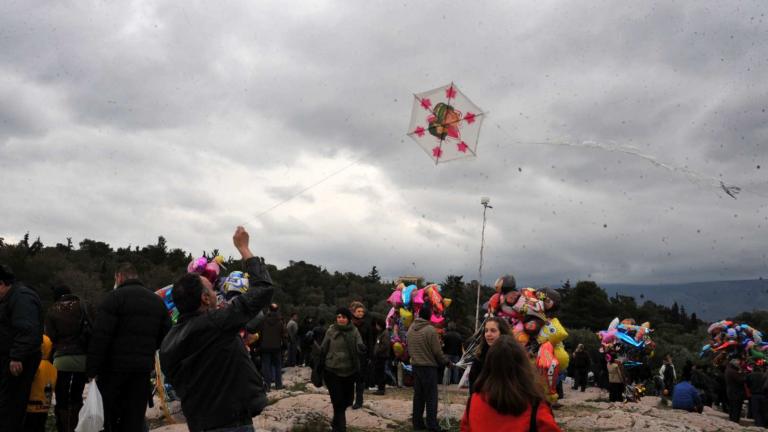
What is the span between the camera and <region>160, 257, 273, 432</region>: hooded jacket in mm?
3598

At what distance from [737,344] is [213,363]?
16296 mm

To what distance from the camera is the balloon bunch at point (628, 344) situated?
14695 mm

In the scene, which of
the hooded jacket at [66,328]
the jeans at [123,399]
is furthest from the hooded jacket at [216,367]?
the hooded jacket at [66,328]

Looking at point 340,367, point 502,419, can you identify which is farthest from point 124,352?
point 502,419

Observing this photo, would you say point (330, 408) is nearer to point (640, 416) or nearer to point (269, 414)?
point (269, 414)

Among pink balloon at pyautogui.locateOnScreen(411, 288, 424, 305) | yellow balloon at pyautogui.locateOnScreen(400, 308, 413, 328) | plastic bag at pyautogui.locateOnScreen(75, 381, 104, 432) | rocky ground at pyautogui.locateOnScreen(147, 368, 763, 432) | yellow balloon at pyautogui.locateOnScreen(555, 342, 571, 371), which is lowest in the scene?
rocky ground at pyautogui.locateOnScreen(147, 368, 763, 432)

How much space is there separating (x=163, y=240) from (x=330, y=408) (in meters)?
56.4

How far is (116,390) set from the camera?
561 centimetres

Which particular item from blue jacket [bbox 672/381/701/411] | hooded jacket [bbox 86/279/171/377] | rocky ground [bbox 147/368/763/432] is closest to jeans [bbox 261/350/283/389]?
rocky ground [bbox 147/368/763/432]

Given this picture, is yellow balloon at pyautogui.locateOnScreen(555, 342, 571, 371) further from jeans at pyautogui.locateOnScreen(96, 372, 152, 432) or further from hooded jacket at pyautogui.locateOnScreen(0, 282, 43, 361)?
hooded jacket at pyautogui.locateOnScreen(0, 282, 43, 361)

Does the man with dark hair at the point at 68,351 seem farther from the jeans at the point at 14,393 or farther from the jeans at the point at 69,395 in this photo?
the jeans at the point at 14,393

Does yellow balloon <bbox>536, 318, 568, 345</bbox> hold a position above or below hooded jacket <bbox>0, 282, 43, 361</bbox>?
above

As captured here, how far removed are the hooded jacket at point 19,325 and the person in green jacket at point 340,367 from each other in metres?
3.44

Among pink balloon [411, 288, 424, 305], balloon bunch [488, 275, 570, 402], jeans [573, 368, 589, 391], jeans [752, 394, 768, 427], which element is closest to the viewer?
balloon bunch [488, 275, 570, 402]
